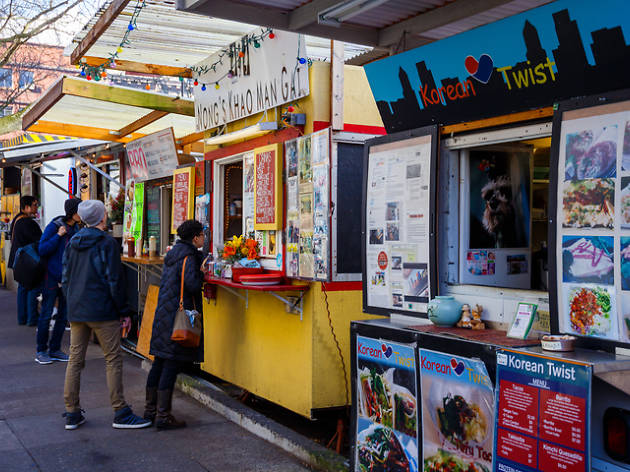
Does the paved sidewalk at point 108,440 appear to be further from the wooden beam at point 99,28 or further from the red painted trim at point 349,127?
the wooden beam at point 99,28

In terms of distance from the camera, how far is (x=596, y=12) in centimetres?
311

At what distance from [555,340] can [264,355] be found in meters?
3.83

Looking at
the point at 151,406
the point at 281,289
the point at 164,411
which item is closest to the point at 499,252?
the point at 281,289

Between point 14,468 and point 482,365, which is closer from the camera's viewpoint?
point 482,365

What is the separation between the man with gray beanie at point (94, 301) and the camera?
231 inches

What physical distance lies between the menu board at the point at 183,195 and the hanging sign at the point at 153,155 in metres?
0.40

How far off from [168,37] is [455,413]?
15.3ft

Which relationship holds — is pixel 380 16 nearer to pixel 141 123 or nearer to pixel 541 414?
pixel 541 414

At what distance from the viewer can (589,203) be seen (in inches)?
130

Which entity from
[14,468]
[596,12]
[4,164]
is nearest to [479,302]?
[596,12]

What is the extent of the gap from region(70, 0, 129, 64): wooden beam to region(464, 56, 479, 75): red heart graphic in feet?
9.50

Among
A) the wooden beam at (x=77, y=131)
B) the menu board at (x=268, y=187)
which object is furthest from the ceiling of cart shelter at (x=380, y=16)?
the wooden beam at (x=77, y=131)

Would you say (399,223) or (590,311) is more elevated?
(399,223)

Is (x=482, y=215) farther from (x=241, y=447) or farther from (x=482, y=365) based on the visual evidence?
(x=241, y=447)
